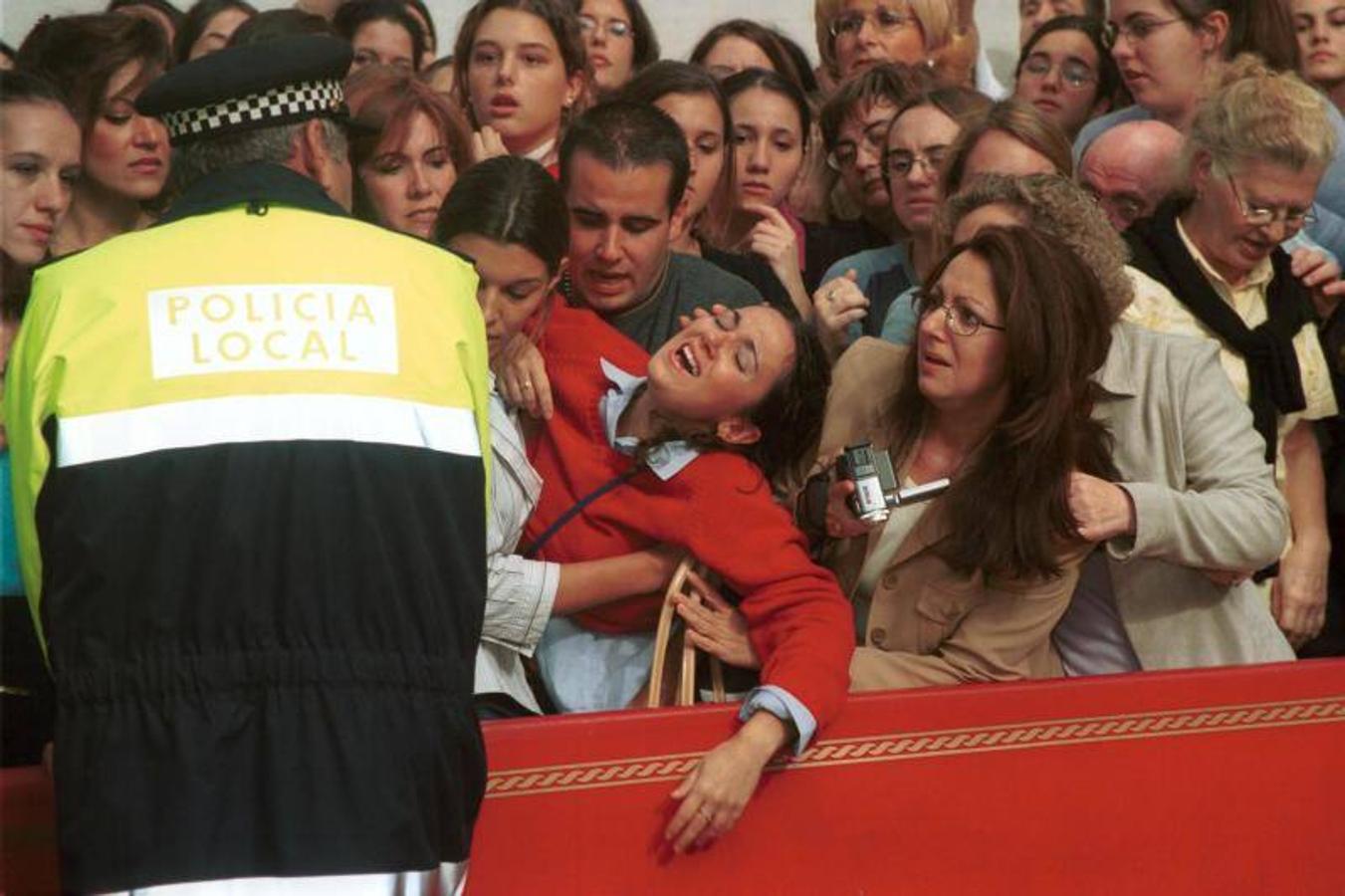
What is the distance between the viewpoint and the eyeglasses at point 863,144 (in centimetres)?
572

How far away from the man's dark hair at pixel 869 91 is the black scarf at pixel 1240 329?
3.63ft

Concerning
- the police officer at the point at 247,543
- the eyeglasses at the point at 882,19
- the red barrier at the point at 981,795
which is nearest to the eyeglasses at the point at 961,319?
the red barrier at the point at 981,795

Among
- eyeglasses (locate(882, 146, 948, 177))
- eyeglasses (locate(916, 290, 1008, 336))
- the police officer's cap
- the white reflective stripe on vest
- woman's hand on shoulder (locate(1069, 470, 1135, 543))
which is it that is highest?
the police officer's cap

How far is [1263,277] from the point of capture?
16.0ft

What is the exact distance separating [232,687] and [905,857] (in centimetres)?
152

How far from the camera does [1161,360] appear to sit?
4.35 metres

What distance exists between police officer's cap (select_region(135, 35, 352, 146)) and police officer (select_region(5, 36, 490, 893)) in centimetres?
17

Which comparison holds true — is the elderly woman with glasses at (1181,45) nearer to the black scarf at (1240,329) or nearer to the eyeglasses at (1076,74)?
the eyeglasses at (1076,74)

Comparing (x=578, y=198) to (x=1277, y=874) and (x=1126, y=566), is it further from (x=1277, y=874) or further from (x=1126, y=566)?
(x=1277, y=874)

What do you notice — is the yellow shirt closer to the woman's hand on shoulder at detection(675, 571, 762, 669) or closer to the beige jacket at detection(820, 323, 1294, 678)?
the beige jacket at detection(820, 323, 1294, 678)

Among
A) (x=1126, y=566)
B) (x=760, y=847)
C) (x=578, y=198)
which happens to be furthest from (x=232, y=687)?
(x=1126, y=566)

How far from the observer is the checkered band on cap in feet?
10.7

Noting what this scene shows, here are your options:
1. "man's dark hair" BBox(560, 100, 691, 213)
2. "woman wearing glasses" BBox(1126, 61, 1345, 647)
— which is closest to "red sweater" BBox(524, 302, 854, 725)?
"man's dark hair" BBox(560, 100, 691, 213)

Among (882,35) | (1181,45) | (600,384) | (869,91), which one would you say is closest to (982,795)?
(600,384)
